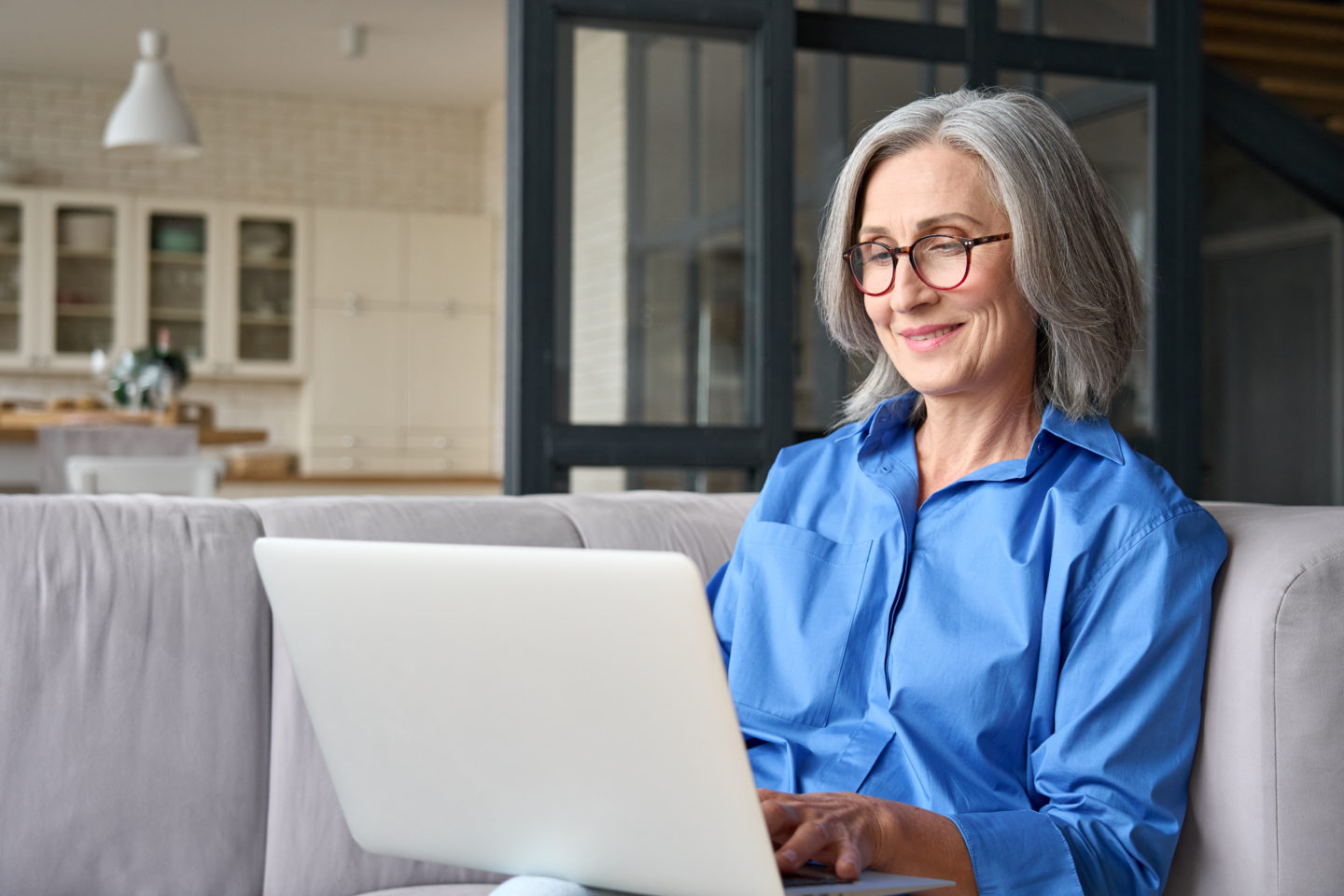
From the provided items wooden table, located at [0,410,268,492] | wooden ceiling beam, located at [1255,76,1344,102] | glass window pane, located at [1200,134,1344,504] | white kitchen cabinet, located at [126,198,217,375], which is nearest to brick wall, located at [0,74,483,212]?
white kitchen cabinet, located at [126,198,217,375]

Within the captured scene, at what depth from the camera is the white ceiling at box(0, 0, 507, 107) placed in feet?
21.5

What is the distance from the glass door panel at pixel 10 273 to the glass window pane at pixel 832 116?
19.2ft

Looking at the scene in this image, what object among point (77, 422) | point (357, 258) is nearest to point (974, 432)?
point (77, 422)

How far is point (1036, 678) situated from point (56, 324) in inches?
290

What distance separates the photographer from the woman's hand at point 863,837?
98 centimetres

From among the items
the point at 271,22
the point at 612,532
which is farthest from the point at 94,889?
the point at 271,22

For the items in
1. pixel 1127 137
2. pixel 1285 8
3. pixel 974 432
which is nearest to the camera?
pixel 974 432

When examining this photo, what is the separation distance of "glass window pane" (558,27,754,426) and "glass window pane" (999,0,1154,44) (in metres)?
0.77

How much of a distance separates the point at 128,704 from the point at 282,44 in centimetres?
634

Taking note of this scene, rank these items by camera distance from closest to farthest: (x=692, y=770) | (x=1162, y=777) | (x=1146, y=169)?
1. (x=692, y=770)
2. (x=1162, y=777)
3. (x=1146, y=169)

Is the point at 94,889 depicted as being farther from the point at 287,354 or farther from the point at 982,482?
the point at 287,354

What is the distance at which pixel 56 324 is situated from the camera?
24.7ft

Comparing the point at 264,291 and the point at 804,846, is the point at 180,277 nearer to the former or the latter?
the point at 264,291

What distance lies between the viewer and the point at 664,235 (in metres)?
2.92
